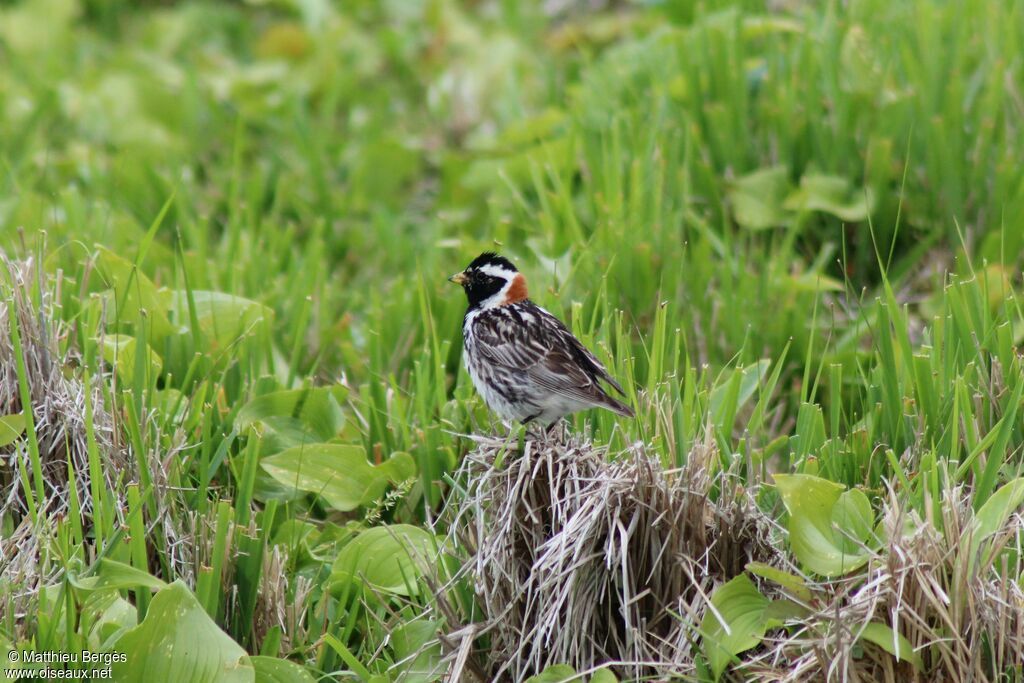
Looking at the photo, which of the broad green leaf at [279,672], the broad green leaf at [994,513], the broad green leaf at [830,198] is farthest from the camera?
the broad green leaf at [830,198]

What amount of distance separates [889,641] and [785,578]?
0.94 feet

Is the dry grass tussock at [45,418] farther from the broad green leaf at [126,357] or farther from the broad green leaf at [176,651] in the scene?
the broad green leaf at [176,651]

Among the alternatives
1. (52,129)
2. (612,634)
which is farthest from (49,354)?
(52,129)

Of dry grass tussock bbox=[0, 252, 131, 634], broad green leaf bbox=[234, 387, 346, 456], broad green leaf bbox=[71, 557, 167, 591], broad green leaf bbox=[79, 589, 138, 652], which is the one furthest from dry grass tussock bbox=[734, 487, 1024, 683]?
dry grass tussock bbox=[0, 252, 131, 634]

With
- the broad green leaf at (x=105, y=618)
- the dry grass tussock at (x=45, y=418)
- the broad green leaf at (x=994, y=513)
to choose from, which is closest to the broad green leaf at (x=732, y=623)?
the broad green leaf at (x=994, y=513)

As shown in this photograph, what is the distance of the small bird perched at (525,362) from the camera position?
3.82 m

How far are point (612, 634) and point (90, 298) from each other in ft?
7.02

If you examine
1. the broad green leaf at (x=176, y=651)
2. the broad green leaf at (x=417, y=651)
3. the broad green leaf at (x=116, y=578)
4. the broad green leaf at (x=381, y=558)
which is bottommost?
the broad green leaf at (x=417, y=651)

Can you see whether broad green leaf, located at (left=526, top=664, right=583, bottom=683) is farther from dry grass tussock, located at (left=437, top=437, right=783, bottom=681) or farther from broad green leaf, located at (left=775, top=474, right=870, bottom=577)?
broad green leaf, located at (left=775, top=474, right=870, bottom=577)

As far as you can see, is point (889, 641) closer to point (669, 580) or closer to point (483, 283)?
point (669, 580)

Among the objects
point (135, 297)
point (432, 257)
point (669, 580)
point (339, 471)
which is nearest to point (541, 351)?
point (339, 471)

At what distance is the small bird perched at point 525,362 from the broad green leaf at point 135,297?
1.18 metres

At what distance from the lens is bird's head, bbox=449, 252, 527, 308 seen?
173 inches

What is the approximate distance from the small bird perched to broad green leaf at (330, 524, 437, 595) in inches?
19.6
